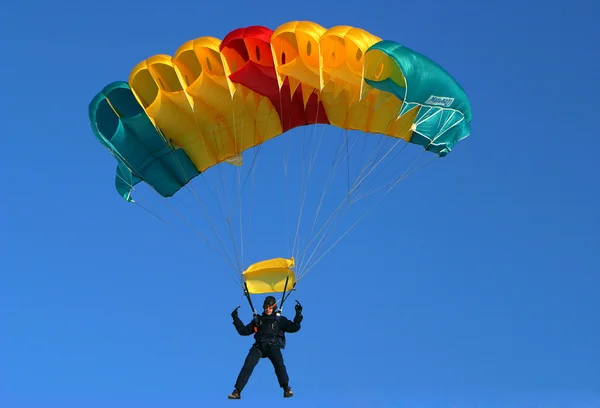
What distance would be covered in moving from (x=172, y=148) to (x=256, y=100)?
1.85 m

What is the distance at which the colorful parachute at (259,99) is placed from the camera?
1917cm

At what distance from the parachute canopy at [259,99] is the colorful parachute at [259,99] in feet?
0.06

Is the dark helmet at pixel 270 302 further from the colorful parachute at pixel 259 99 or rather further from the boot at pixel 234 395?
the colorful parachute at pixel 259 99

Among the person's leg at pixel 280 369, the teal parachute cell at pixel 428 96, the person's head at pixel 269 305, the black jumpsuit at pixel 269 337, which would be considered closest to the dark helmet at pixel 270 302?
the person's head at pixel 269 305

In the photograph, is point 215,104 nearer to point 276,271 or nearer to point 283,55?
point 283,55

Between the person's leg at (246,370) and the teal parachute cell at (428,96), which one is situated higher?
the teal parachute cell at (428,96)

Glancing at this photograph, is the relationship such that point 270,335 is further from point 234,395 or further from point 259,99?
point 259,99

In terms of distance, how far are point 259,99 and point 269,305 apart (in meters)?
3.90

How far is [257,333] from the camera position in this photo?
19156 millimetres

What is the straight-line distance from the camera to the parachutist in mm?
18938

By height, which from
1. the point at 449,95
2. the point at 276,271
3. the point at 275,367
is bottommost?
the point at 275,367

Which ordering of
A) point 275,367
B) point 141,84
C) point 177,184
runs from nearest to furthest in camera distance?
point 275,367
point 141,84
point 177,184

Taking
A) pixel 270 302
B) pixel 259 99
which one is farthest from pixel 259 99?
pixel 270 302

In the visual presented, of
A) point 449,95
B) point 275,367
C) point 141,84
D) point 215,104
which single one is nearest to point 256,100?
point 215,104
